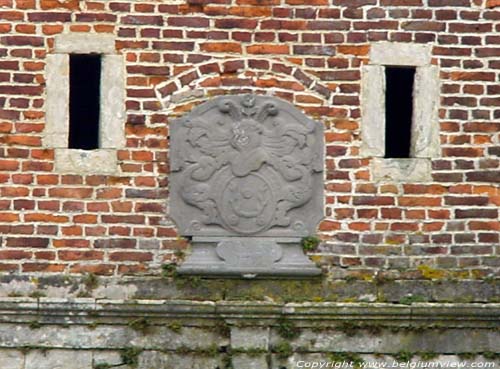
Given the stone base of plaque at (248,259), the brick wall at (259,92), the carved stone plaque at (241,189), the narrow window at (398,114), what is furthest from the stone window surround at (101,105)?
the narrow window at (398,114)

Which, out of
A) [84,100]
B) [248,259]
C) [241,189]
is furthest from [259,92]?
[84,100]

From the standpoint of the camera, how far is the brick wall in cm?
1209

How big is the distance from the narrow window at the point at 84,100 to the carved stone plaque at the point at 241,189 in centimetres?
72

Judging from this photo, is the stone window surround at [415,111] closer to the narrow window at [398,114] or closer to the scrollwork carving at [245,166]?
the narrow window at [398,114]

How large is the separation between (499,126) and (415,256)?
1074mm

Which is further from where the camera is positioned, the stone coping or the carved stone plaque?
the carved stone plaque

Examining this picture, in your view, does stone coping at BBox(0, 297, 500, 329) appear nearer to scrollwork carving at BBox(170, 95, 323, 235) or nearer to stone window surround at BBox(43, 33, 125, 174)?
scrollwork carving at BBox(170, 95, 323, 235)

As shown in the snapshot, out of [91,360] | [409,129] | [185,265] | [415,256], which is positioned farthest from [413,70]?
[91,360]

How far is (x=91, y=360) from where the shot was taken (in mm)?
12062

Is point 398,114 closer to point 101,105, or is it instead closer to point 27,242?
point 101,105

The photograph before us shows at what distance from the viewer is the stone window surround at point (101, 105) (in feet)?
39.8

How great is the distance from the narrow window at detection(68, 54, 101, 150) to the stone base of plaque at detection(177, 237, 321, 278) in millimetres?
1081

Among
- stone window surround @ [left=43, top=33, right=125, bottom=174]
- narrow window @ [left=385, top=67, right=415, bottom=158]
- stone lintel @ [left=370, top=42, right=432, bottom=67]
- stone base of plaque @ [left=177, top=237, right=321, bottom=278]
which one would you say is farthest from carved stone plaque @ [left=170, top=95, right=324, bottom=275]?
stone lintel @ [left=370, top=42, right=432, bottom=67]

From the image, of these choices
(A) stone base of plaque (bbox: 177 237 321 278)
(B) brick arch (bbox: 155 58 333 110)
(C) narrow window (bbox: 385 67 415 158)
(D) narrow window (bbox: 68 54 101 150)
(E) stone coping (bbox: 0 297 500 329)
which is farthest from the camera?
(C) narrow window (bbox: 385 67 415 158)
